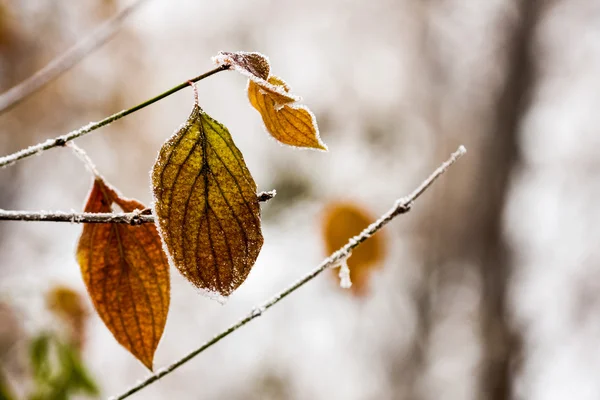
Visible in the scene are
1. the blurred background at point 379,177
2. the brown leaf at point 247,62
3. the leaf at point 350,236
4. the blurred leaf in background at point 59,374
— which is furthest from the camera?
the blurred background at point 379,177

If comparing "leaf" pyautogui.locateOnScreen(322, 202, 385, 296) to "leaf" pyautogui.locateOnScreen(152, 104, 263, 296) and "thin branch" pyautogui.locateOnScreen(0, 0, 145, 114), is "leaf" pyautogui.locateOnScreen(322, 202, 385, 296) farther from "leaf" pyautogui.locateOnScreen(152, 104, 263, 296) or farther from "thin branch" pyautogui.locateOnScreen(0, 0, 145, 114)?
"leaf" pyautogui.locateOnScreen(152, 104, 263, 296)

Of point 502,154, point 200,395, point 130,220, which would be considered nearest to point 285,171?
point 502,154

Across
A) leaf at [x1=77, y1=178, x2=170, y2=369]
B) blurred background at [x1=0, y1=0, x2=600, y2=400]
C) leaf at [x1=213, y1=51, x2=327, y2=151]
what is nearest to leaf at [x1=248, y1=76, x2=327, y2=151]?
leaf at [x1=213, y1=51, x2=327, y2=151]

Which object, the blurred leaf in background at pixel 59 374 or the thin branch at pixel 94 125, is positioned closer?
the thin branch at pixel 94 125

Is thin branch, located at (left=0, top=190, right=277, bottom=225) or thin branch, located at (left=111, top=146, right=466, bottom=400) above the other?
thin branch, located at (left=0, top=190, right=277, bottom=225)

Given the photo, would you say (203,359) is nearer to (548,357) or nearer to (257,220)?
(548,357)

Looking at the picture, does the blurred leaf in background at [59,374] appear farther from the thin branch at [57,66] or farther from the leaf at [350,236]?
the leaf at [350,236]

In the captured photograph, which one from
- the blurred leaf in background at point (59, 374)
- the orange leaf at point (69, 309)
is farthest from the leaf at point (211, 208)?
the orange leaf at point (69, 309)
